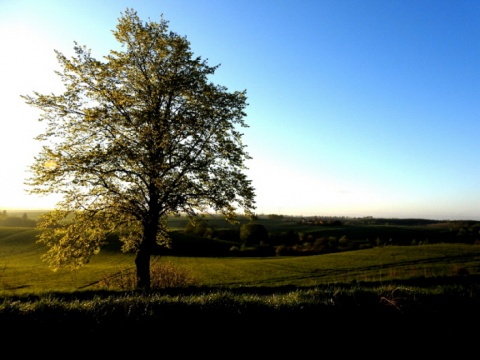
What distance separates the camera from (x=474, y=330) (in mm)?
9234

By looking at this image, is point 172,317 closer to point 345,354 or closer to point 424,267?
point 345,354

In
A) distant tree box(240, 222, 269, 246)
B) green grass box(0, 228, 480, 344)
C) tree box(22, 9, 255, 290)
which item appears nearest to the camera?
green grass box(0, 228, 480, 344)

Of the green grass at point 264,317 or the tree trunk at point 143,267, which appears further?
the tree trunk at point 143,267

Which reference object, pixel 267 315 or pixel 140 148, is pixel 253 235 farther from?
pixel 267 315

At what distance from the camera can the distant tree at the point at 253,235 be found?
82.3 m

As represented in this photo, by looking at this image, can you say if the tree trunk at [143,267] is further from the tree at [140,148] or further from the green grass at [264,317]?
the green grass at [264,317]

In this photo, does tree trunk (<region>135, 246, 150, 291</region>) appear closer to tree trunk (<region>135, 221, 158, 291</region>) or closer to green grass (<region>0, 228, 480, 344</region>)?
tree trunk (<region>135, 221, 158, 291</region>)

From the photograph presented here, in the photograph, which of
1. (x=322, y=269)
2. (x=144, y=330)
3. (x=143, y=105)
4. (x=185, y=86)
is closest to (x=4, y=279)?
(x=143, y=105)

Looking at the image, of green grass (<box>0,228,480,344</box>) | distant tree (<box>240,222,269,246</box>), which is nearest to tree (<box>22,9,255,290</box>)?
green grass (<box>0,228,480,344</box>)

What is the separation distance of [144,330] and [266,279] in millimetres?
27141

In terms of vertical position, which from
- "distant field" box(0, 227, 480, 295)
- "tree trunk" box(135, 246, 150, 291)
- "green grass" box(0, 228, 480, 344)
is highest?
"green grass" box(0, 228, 480, 344)

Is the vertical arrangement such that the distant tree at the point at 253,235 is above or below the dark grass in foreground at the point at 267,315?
below

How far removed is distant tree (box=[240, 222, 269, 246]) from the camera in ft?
270

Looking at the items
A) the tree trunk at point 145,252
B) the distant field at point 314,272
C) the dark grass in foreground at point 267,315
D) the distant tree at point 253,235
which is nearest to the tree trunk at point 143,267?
the tree trunk at point 145,252
